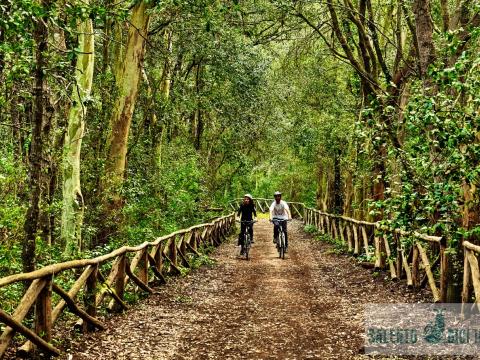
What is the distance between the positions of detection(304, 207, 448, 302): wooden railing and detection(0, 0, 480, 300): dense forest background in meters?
0.54

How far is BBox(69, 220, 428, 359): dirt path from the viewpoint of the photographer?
717cm

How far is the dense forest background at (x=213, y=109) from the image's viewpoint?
7145 millimetres

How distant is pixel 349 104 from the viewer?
2328cm

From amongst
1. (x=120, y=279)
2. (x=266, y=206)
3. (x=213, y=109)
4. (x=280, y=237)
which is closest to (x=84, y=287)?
(x=120, y=279)

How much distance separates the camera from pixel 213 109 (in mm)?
23812

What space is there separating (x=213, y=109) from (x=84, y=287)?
1627 centimetres

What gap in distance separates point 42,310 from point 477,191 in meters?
5.55

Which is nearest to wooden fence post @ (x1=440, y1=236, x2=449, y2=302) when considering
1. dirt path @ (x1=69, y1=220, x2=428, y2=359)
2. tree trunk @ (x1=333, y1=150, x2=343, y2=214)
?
dirt path @ (x1=69, y1=220, x2=428, y2=359)

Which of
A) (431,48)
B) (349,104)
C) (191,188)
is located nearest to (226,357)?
(431,48)

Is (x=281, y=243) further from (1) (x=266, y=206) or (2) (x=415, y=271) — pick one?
(1) (x=266, y=206)

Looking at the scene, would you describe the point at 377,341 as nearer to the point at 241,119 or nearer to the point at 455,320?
the point at 455,320

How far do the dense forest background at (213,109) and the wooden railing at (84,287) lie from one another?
0.72 metres

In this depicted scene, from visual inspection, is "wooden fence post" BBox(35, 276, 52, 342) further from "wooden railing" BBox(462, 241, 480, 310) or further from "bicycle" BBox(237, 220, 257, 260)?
"bicycle" BBox(237, 220, 257, 260)

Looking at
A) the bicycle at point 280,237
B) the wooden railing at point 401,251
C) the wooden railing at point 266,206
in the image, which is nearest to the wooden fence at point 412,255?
the wooden railing at point 401,251
